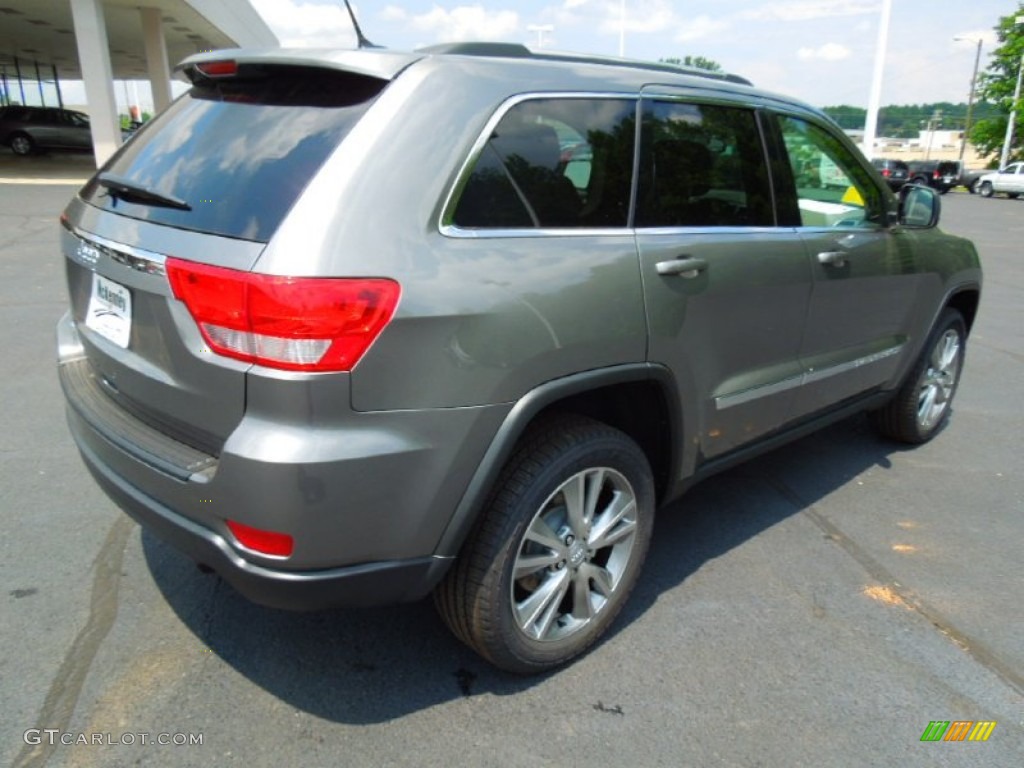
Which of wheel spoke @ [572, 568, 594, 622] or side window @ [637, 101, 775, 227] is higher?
side window @ [637, 101, 775, 227]

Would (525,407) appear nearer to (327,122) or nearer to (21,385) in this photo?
(327,122)

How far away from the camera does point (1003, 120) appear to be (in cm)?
4750

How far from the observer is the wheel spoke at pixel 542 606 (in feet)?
7.84

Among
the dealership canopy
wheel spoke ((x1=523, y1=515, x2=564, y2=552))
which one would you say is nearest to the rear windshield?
wheel spoke ((x1=523, y1=515, x2=564, y2=552))

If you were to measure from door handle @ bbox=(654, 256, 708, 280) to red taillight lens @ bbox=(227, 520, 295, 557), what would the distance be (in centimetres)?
139

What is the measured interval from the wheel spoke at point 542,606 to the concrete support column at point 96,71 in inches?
774

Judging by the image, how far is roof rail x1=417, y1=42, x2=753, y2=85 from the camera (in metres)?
2.30

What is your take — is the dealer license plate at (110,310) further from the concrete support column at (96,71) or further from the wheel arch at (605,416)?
the concrete support column at (96,71)

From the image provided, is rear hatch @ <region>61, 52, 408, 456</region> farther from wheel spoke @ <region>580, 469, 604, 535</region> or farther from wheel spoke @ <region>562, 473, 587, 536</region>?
wheel spoke @ <region>580, 469, 604, 535</region>

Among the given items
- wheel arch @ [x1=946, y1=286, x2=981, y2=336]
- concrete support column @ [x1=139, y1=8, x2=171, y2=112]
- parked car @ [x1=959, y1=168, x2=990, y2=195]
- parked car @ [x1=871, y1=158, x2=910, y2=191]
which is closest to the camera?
wheel arch @ [x1=946, y1=286, x2=981, y2=336]

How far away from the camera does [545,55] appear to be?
250 centimetres

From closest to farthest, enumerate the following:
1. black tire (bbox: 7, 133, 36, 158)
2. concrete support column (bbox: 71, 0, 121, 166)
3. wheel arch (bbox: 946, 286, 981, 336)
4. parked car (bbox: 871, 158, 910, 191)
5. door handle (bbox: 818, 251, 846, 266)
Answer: door handle (bbox: 818, 251, 846, 266) < wheel arch (bbox: 946, 286, 981, 336) < concrete support column (bbox: 71, 0, 121, 166) < black tire (bbox: 7, 133, 36, 158) < parked car (bbox: 871, 158, 910, 191)

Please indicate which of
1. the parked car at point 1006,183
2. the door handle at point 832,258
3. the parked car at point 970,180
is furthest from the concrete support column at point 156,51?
the parked car at point 970,180

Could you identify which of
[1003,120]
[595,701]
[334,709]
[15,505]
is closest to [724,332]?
[595,701]
